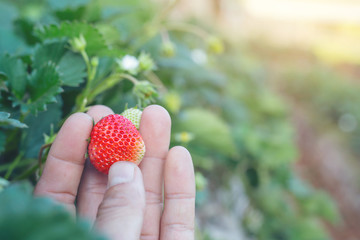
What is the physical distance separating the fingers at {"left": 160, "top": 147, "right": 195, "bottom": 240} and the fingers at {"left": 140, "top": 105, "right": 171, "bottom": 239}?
0.08 feet

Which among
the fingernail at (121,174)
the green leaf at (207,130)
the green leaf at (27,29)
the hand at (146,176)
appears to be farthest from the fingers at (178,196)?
the green leaf at (27,29)

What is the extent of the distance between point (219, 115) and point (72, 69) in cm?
113

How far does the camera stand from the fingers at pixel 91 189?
57 cm

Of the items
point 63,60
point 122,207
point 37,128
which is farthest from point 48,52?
point 122,207

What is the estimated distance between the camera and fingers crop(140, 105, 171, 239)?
1.89ft

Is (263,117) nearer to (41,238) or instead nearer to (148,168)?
(148,168)

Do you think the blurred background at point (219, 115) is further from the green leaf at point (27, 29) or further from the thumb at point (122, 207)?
the thumb at point (122, 207)

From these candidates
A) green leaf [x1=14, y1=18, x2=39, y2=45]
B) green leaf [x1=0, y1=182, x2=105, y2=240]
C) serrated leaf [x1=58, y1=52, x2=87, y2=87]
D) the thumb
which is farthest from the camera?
green leaf [x1=14, y1=18, x2=39, y2=45]

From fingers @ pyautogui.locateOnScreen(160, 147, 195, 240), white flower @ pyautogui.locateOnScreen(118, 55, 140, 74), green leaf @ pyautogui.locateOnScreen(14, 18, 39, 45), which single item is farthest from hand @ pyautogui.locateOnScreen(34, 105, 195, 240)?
green leaf @ pyautogui.locateOnScreen(14, 18, 39, 45)

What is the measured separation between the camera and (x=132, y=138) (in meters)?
0.53

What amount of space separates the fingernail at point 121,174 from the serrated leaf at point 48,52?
0.93 ft

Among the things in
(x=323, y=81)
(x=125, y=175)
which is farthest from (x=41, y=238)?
(x=323, y=81)

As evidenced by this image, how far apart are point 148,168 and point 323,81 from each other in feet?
13.4

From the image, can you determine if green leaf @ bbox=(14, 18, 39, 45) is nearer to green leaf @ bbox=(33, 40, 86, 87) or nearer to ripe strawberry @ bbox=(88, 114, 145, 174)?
green leaf @ bbox=(33, 40, 86, 87)
